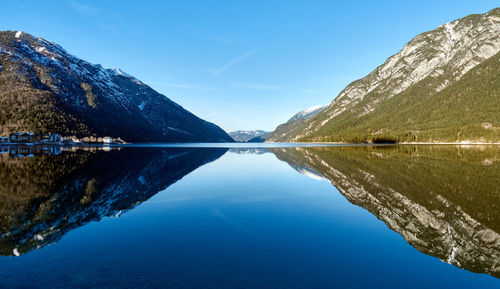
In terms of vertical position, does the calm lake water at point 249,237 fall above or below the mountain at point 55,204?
below

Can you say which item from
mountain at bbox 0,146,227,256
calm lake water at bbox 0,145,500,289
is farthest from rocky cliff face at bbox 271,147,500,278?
mountain at bbox 0,146,227,256

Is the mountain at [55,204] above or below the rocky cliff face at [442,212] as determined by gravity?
above

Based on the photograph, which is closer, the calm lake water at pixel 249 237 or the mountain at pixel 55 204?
the calm lake water at pixel 249 237

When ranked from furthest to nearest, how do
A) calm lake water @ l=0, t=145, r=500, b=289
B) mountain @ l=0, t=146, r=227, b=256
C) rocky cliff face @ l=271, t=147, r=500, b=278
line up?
mountain @ l=0, t=146, r=227, b=256 < rocky cliff face @ l=271, t=147, r=500, b=278 < calm lake water @ l=0, t=145, r=500, b=289

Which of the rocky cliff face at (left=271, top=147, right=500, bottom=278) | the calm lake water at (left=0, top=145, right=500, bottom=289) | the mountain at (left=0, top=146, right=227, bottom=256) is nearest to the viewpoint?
the calm lake water at (left=0, top=145, right=500, bottom=289)

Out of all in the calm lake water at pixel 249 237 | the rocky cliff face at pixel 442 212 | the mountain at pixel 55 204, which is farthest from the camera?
the mountain at pixel 55 204

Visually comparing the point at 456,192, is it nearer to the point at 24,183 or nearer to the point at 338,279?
the point at 338,279

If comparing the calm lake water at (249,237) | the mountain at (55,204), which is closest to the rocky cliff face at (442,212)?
the calm lake water at (249,237)

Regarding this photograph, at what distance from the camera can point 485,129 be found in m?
146

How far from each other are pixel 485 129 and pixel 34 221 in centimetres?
19409

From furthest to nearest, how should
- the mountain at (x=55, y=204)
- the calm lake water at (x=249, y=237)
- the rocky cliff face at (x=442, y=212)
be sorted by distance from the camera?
1. the mountain at (x=55, y=204)
2. the rocky cliff face at (x=442, y=212)
3. the calm lake water at (x=249, y=237)

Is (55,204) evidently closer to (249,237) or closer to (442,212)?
(249,237)

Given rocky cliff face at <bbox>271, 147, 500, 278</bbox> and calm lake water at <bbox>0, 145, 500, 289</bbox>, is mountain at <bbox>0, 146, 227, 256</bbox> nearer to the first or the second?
calm lake water at <bbox>0, 145, 500, 289</bbox>

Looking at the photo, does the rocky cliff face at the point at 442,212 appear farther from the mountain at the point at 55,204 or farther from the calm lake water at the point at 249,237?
the mountain at the point at 55,204
